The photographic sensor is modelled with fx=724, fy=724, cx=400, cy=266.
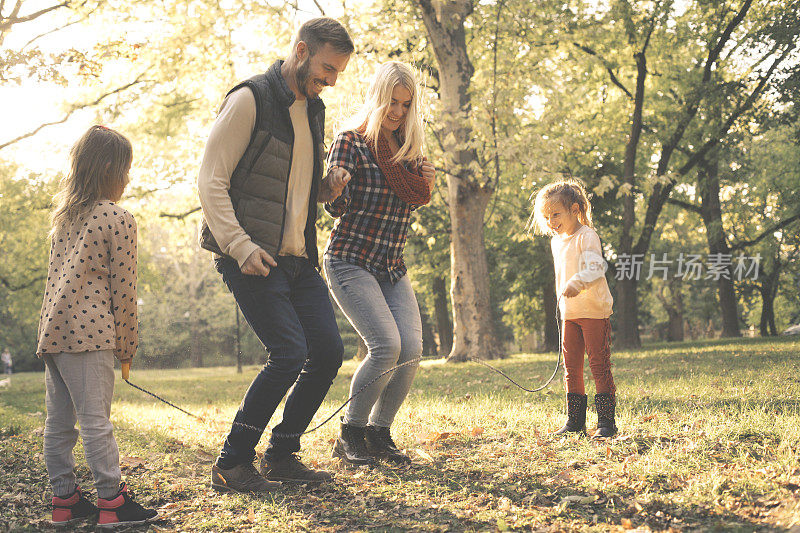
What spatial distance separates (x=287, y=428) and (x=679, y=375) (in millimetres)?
6627

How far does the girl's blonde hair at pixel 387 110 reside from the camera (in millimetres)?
4328

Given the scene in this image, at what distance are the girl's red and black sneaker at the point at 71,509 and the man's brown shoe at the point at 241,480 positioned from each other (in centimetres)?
66

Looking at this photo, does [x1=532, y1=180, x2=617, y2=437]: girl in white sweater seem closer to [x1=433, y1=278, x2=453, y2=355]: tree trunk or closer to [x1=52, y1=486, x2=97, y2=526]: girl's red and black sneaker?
[x1=52, y1=486, x2=97, y2=526]: girl's red and black sneaker

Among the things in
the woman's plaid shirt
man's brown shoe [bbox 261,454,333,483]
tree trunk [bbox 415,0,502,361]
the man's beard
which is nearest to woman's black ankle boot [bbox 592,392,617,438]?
the woman's plaid shirt

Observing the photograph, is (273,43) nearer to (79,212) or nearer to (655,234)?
(79,212)

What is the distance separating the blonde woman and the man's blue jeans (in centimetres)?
25

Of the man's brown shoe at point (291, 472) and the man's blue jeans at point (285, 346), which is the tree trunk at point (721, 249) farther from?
the man's brown shoe at point (291, 472)

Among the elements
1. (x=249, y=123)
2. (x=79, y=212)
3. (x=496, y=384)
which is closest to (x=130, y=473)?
(x=79, y=212)

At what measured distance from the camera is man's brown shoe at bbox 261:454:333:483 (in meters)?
4.21

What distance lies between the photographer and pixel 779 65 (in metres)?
19.1

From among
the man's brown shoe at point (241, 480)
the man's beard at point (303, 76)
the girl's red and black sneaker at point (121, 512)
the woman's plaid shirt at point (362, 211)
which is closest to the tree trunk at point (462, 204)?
the woman's plaid shirt at point (362, 211)

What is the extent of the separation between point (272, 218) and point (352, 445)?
62.7 inches

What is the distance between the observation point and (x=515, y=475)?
4039mm

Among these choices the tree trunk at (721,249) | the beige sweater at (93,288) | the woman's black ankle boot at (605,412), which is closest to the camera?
the beige sweater at (93,288)
